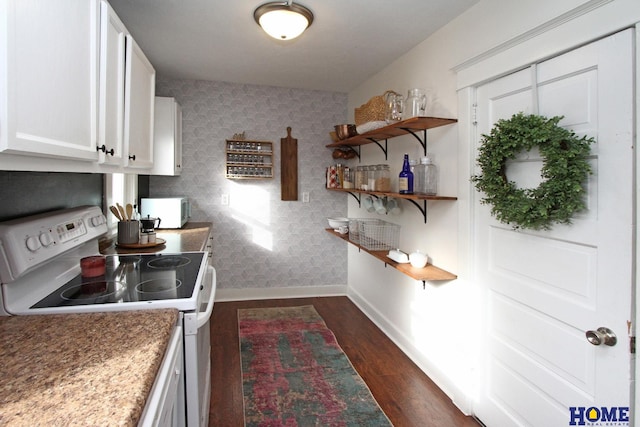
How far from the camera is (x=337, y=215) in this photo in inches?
172

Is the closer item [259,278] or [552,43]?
[552,43]

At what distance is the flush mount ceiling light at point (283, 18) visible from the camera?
2.14 metres

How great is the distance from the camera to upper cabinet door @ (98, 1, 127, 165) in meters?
1.45

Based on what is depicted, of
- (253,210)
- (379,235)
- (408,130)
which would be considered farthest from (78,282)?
(253,210)

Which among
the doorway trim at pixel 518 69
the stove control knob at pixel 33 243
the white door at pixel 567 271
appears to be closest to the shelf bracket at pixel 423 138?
the doorway trim at pixel 518 69

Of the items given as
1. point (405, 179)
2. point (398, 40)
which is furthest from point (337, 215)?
point (398, 40)

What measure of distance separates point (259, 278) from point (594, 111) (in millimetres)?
3463

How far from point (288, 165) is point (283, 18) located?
2.08 m

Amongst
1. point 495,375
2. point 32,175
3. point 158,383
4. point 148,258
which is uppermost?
point 32,175

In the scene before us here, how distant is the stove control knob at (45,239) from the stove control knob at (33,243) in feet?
0.11

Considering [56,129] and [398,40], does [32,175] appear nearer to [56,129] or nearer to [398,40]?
[56,129]

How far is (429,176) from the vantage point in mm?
2498

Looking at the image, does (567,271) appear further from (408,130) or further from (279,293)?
(279,293)

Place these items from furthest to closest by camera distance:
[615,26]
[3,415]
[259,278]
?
[259,278] < [615,26] < [3,415]
